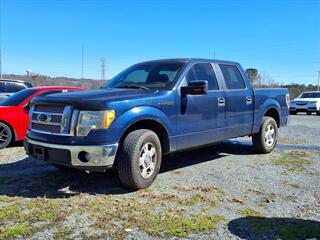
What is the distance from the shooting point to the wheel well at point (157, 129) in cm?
584

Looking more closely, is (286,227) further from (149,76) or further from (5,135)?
(5,135)

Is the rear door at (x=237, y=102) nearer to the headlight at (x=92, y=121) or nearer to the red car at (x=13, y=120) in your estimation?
the headlight at (x=92, y=121)

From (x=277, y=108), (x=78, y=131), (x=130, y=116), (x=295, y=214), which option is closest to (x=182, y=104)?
(x=130, y=116)

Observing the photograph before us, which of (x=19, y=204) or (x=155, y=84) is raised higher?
(x=155, y=84)

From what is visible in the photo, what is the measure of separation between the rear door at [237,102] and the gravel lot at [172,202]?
2.24ft

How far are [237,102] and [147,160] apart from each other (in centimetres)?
267

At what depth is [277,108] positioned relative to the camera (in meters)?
9.15

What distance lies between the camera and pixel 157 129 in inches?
243

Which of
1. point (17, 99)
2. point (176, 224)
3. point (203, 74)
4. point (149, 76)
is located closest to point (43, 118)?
point (149, 76)

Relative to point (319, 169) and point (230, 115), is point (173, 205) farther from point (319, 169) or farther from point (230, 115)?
point (319, 169)

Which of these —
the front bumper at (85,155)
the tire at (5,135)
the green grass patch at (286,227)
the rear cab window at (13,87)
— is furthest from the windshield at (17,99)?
the rear cab window at (13,87)

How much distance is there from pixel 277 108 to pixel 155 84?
149 inches

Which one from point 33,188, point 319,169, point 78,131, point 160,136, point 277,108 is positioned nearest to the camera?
point 78,131

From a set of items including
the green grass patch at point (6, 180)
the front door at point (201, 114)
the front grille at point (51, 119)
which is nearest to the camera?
the front grille at point (51, 119)
